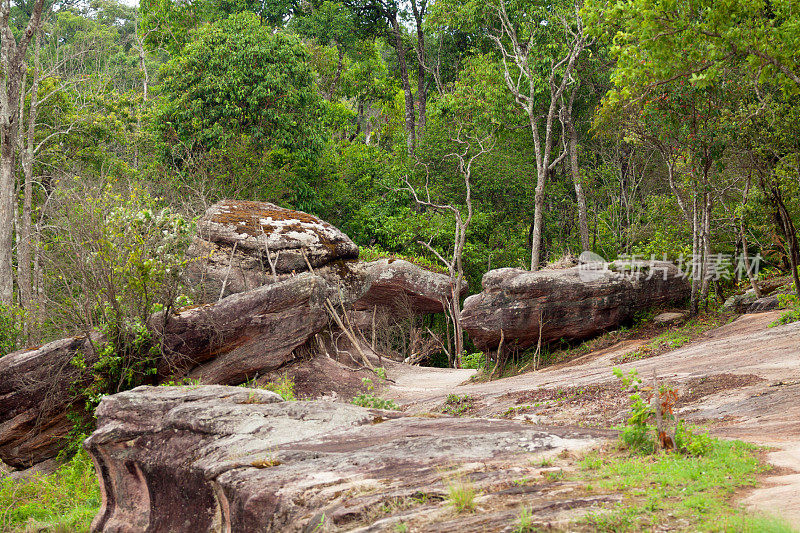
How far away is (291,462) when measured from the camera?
6.36 m

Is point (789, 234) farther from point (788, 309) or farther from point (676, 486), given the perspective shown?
point (676, 486)

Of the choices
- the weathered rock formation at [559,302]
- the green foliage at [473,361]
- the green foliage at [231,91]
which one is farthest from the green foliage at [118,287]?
the green foliage at [231,91]

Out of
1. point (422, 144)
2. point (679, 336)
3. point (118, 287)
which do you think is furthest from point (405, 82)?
point (118, 287)

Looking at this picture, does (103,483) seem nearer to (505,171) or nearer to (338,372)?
(338,372)

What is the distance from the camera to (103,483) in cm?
821

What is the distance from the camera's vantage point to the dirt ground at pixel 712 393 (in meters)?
6.17

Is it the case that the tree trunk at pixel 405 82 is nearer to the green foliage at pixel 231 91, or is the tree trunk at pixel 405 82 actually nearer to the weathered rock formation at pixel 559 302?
the green foliage at pixel 231 91

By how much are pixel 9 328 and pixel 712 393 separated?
14462 millimetres

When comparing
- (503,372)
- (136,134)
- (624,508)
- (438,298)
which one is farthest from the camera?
(136,134)

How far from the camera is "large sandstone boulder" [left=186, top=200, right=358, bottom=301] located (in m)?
17.2

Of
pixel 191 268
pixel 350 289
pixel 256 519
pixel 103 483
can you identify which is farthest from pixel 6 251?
pixel 256 519

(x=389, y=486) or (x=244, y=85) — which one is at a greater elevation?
(x=244, y=85)

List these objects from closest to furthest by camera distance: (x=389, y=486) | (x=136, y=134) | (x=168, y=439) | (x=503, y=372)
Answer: (x=389, y=486) → (x=168, y=439) → (x=503, y=372) → (x=136, y=134)

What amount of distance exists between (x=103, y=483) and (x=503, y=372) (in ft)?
38.3
